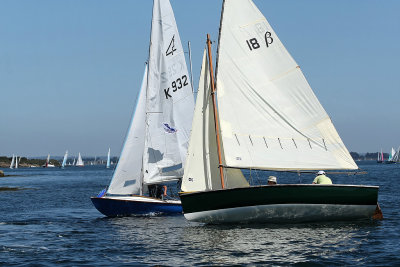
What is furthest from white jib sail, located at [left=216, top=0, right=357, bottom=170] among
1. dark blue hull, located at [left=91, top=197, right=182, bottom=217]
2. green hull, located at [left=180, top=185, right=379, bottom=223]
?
dark blue hull, located at [left=91, top=197, right=182, bottom=217]

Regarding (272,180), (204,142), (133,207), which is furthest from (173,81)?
(272,180)

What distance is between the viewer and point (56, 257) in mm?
19156

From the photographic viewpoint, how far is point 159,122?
33.9 meters

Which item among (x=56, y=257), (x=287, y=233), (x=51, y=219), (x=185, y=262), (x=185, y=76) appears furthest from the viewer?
(x=185, y=76)

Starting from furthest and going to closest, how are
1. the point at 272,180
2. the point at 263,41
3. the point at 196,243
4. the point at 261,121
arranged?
the point at 261,121, the point at 263,41, the point at 272,180, the point at 196,243

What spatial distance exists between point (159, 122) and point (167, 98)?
4.98 ft

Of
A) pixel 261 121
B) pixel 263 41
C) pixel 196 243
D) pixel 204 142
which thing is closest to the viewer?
pixel 196 243

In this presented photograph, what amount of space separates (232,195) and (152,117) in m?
12.0

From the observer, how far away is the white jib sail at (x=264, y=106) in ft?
78.7

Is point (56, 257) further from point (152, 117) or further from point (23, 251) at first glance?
point (152, 117)

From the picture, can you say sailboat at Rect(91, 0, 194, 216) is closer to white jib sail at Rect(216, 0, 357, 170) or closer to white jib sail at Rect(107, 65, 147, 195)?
white jib sail at Rect(107, 65, 147, 195)

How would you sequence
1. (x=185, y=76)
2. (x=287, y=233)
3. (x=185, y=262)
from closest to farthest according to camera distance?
(x=185, y=262) < (x=287, y=233) < (x=185, y=76)

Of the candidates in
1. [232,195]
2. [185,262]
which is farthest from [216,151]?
[185,262]

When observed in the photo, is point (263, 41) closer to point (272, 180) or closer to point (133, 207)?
point (272, 180)
